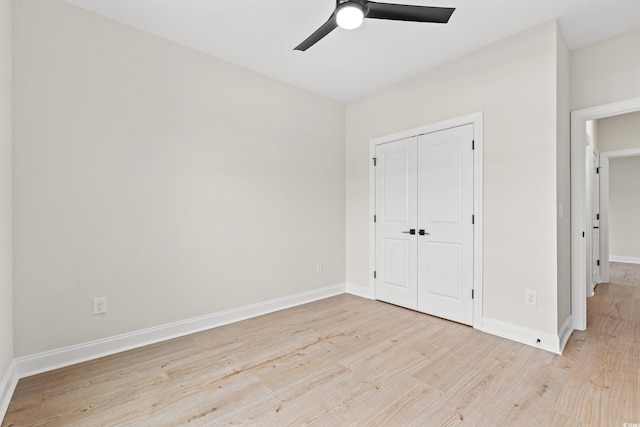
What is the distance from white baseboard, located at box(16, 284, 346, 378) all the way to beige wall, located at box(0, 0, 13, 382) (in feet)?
0.70

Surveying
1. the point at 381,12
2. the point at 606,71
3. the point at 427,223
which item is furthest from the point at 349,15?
the point at 606,71

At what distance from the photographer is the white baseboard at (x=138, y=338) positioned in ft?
7.00

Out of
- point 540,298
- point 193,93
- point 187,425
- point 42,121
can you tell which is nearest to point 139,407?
point 187,425

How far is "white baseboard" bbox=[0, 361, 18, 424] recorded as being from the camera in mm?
1704

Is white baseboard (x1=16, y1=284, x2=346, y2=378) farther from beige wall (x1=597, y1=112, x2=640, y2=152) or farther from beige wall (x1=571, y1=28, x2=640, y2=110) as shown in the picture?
beige wall (x1=597, y1=112, x2=640, y2=152)

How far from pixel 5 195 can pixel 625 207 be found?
10.0 metres

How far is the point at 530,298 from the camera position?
8.50ft

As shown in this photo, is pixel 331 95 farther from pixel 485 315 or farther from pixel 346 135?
pixel 485 315

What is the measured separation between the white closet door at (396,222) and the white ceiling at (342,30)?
3.29ft

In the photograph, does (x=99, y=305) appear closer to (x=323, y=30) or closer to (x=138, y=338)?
(x=138, y=338)

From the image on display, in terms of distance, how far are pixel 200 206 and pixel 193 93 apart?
110cm

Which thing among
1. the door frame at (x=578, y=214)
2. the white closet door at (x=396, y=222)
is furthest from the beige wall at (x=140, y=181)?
the door frame at (x=578, y=214)

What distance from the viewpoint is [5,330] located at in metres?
1.86

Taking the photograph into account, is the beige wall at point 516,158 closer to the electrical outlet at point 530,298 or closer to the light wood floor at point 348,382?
the electrical outlet at point 530,298
